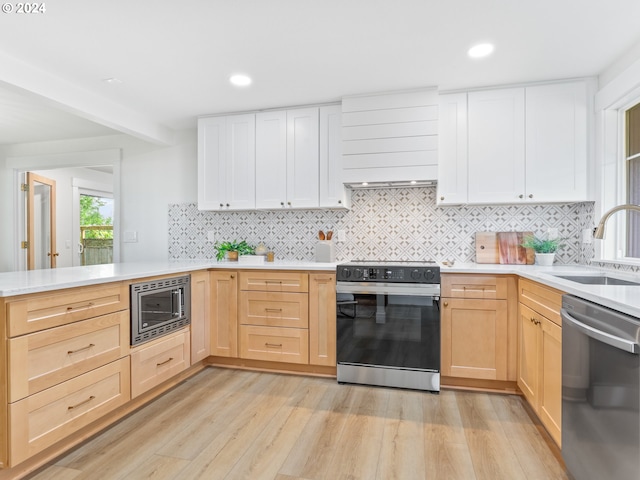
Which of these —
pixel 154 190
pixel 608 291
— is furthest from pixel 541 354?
pixel 154 190

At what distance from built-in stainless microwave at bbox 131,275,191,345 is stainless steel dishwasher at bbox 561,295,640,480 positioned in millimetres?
2347

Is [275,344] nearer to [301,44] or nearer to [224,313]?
[224,313]

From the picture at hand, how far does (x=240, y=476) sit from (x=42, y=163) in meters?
4.41

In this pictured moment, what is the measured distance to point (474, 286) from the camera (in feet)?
8.45

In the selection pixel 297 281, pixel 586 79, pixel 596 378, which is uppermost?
pixel 586 79

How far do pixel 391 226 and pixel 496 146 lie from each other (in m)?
1.06

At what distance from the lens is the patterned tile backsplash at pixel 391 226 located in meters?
2.96

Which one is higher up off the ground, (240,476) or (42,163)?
(42,163)

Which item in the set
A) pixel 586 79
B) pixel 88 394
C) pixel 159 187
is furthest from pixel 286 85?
pixel 88 394

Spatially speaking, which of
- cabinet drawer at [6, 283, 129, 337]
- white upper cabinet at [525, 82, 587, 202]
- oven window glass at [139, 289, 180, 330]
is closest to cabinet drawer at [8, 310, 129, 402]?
cabinet drawer at [6, 283, 129, 337]

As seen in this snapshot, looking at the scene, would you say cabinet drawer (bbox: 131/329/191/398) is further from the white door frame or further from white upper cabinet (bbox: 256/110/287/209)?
the white door frame

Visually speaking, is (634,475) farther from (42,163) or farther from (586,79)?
(42,163)

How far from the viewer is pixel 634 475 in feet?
3.62

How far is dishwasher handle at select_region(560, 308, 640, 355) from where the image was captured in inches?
44.3
